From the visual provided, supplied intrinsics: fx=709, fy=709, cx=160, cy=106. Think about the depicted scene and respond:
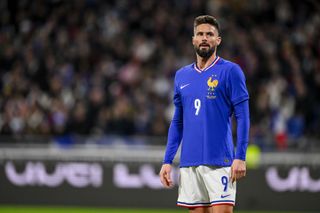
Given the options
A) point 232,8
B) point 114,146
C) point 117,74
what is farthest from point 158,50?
point 114,146

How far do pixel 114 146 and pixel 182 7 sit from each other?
4900 mm

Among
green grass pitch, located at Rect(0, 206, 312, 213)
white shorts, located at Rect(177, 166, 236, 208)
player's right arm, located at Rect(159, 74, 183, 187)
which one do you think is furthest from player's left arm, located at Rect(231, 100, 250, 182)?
green grass pitch, located at Rect(0, 206, 312, 213)

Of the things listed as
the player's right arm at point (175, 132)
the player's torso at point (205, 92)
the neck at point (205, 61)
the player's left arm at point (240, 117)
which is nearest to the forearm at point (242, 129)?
the player's left arm at point (240, 117)

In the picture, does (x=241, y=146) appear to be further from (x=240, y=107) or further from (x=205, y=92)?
(x=205, y=92)

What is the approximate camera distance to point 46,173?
38.8ft

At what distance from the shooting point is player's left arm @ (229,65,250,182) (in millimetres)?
5000

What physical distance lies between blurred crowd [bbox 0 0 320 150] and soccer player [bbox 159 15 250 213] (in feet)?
20.5

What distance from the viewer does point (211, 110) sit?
524cm

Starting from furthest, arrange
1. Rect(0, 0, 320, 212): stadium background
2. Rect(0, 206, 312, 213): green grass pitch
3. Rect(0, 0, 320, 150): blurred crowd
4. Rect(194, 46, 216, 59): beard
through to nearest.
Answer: Rect(0, 0, 320, 150): blurred crowd → Rect(0, 0, 320, 212): stadium background → Rect(0, 206, 312, 213): green grass pitch → Rect(194, 46, 216, 59): beard

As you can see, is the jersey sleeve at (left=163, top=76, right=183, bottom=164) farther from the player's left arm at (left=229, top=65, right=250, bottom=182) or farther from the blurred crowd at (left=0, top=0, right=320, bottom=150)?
the blurred crowd at (left=0, top=0, right=320, bottom=150)

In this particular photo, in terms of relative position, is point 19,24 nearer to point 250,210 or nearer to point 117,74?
point 117,74

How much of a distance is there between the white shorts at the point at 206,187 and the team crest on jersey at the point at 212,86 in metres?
0.53

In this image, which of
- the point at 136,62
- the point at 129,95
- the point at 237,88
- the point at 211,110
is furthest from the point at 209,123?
the point at 136,62

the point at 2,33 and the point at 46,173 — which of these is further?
the point at 2,33
